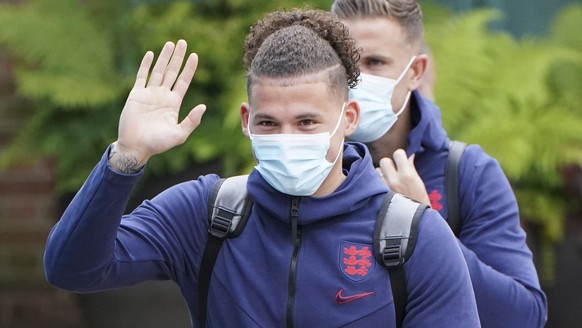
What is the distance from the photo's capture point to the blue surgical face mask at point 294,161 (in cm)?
287

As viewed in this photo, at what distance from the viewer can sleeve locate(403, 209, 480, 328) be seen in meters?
2.71

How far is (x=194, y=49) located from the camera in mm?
6230

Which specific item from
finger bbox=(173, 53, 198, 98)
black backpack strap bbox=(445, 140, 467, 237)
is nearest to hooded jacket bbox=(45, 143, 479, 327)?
finger bbox=(173, 53, 198, 98)

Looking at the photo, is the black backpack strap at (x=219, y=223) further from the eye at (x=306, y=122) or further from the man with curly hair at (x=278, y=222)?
the eye at (x=306, y=122)

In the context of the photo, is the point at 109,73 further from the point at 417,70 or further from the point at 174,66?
the point at 174,66

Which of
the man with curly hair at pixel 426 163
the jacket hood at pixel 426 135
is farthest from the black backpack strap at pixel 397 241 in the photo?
the jacket hood at pixel 426 135

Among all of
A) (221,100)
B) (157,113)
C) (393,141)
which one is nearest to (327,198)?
(157,113)

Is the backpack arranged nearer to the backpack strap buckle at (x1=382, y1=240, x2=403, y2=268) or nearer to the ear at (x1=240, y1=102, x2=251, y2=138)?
the backpack strap buckle at (x1=382, y1=240, x2=403, y2=268)

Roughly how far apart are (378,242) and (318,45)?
1.71ft

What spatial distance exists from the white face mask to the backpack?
607 millimetres

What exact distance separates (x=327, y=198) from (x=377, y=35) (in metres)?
0.83

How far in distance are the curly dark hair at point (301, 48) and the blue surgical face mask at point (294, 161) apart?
0.49ft

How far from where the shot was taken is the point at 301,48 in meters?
2.91

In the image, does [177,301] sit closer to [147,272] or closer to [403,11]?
[403,11]
